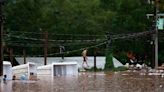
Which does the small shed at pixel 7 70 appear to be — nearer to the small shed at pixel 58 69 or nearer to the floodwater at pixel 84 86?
the floodwater at pixel 84 86

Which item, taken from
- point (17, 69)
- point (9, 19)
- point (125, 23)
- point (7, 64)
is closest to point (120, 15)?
point (125, 23)

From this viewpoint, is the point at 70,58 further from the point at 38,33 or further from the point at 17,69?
the point at 17,69

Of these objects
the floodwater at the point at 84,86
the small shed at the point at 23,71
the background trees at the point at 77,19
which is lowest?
the floodwater at the point at 84,86

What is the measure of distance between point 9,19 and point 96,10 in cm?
1473

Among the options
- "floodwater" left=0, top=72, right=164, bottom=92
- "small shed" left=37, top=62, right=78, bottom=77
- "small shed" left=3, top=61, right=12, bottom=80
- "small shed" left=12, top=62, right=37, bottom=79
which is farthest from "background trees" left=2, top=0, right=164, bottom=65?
"floodwater" left=0, top=72, right=164, bottom=92

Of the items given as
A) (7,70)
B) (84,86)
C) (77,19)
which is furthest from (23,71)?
(77,19)

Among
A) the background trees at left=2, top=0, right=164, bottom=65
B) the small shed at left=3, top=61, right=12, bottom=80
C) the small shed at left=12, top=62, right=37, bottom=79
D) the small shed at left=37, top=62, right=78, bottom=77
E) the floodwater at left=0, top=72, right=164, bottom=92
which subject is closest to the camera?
the floodwater at left=0, top=72, right=164, bottom=92

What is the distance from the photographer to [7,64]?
32000 mm

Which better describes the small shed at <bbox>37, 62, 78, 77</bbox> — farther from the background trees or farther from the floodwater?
the background trees

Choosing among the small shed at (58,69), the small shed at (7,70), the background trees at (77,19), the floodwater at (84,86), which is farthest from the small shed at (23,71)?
the background trees at (77,19)

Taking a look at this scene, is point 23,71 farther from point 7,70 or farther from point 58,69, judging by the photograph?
point 58,69

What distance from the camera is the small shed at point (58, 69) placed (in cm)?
4247

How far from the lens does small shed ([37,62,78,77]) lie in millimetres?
42469

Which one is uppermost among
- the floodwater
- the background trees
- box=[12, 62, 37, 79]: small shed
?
the background trees
